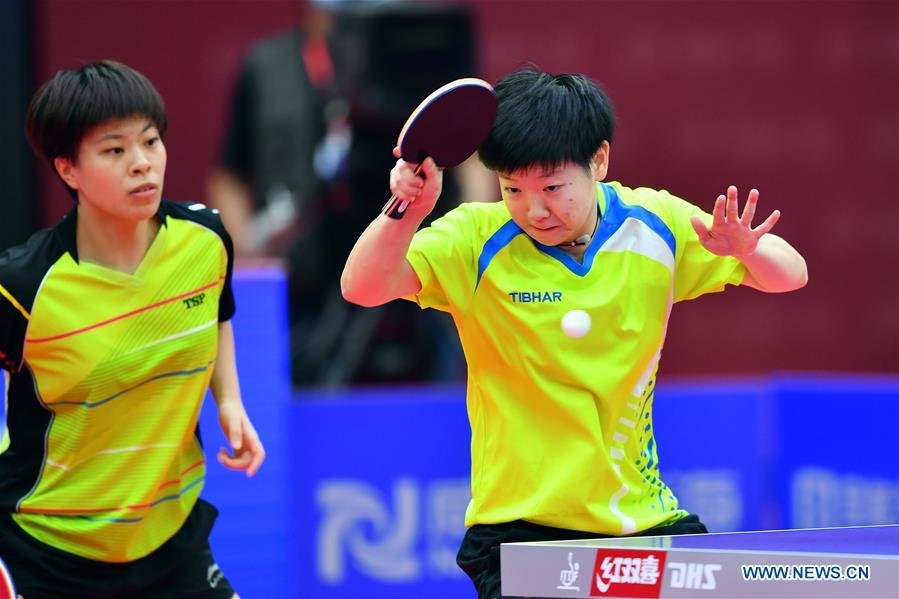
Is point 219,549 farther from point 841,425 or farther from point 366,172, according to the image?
point 841,425

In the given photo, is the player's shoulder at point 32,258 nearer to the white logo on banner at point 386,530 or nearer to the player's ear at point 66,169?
the player's ear at point 66,169

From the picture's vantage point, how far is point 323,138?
596 cm

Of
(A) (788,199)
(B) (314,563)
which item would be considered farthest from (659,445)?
(A) (788,199)

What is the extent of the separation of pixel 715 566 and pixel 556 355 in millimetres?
705

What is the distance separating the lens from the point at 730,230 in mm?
2914

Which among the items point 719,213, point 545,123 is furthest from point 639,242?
point 545,123

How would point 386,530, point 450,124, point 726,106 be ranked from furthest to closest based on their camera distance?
point 726,106, point 386,530, point 450,124

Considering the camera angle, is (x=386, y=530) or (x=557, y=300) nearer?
(x=557, y=300)

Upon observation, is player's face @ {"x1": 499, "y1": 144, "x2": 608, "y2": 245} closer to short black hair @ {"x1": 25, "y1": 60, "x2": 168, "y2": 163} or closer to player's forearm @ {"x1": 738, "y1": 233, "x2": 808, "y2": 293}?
player's forearm @ {"x1": 738, "y1": 233, "x2": 808, "y2": 293}

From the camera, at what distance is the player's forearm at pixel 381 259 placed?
2814 millimetres

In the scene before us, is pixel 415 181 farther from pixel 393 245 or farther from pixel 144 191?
pixel 144 191

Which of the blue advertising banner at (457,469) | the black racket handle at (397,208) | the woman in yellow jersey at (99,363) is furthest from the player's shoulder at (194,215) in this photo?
the blue advertising banner at (457,469)

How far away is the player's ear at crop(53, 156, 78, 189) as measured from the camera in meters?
3.28

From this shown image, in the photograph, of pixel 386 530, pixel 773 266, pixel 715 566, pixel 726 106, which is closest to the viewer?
pixel 715 566
